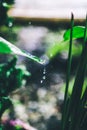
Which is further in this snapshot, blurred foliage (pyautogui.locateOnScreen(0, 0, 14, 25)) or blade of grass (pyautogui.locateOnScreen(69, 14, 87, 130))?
blurred foliage (pyautogui.locateOnScreen(0, 0, 14, 25))

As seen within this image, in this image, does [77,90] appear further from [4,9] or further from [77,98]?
[4,9]

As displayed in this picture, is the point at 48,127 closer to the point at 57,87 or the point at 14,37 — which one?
the point at 57,87

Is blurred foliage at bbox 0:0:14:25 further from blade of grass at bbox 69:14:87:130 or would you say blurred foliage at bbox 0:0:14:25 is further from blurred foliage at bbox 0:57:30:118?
blade of grass at bbox 69:14:87:130

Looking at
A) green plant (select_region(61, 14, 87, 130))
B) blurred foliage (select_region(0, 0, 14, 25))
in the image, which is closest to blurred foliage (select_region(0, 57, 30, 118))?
blurred foliage (select_region(0, 0, 14, 25))

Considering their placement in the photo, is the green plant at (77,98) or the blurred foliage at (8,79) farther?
the blurred foliage at (8,79)

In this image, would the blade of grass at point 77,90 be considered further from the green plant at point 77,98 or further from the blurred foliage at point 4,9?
the blurred foliage at point 4,9

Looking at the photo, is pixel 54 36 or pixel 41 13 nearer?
pixel 54 36

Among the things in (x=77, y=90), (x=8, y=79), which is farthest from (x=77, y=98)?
(x=8, y=79)

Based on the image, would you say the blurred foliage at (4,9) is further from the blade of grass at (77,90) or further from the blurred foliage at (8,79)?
the blade of grass at (77,90)

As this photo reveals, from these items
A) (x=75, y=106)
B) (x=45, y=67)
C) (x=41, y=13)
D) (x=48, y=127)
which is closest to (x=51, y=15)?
(x=41, y=13)

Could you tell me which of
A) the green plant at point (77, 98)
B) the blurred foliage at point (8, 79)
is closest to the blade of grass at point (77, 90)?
the green plant at point (77, 98)

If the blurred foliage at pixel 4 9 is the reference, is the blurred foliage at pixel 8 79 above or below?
below
